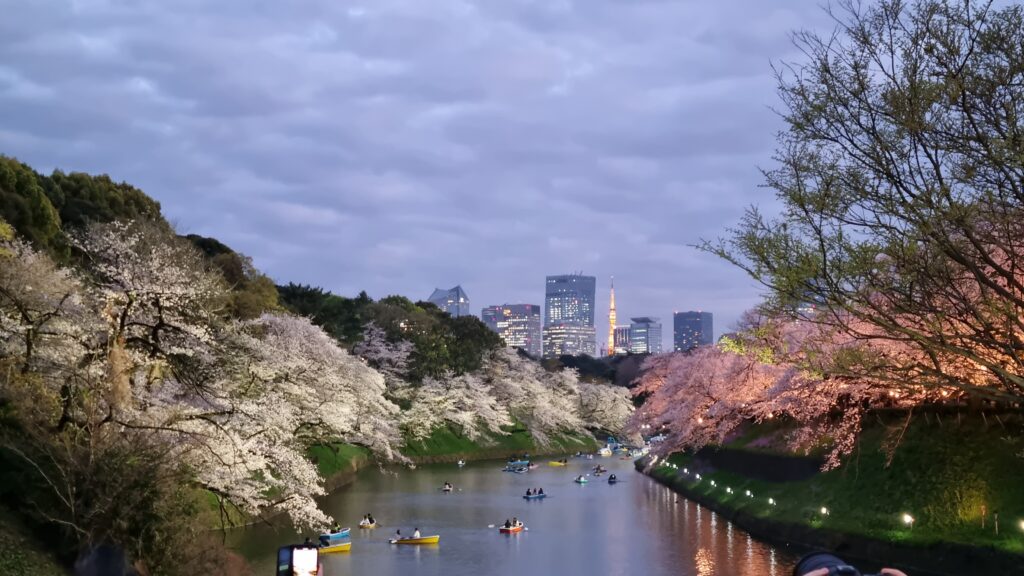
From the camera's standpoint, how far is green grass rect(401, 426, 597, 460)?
230ft

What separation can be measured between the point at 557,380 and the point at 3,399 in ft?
260

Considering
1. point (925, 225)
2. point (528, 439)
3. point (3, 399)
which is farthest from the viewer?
point (528, 439)

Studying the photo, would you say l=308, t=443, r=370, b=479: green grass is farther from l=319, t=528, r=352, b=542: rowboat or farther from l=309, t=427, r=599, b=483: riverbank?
l=319, t=528, r=352, b=542: rowboat

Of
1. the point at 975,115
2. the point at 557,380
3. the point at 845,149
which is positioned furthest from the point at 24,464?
the point at 557,380

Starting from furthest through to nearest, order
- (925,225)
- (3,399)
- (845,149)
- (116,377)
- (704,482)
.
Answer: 1. (704,482)
2. (116,377)
3. (3,399)
4. (845,149)
5. (925,225)

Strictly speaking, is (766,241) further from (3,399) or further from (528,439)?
(528,439)

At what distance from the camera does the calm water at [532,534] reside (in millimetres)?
30047

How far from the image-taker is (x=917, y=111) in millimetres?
12125

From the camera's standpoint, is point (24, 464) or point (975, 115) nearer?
point (975, 115)

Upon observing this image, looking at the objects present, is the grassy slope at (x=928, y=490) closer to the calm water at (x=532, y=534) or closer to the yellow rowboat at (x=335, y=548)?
the calm water at (x=532, y=534)

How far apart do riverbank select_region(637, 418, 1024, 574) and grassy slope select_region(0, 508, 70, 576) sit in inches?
825

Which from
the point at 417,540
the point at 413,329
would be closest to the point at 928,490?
the point at 417,540

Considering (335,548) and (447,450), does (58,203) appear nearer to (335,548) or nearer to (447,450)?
(335,548)

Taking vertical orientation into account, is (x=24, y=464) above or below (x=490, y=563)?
above
